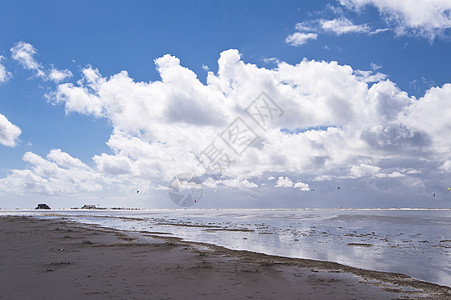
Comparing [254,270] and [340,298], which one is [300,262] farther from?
[340,298]

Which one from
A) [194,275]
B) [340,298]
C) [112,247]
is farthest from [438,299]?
[112,247]

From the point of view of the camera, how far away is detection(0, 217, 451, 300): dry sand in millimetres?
11617

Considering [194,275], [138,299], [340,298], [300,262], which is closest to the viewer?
[138,299]

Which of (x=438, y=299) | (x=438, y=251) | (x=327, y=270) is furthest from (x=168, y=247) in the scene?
(x=438, y=251)

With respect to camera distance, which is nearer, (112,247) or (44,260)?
(44,260)

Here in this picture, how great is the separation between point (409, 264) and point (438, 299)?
8.20 meters

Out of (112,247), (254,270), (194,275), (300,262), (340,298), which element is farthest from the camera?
(112,247)

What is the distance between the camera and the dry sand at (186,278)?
457 inches

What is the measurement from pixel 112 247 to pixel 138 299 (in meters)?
14.1

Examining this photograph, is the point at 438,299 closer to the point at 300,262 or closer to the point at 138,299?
the point at 300,262

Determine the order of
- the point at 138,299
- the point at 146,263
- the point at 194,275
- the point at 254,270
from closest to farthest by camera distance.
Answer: the point at 138,299 < the point at 194,275 < the point at 254,270 < the point at 146,263

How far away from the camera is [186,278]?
13953 millimetres

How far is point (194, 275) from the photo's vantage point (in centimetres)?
1452

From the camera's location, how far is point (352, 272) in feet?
53.2
